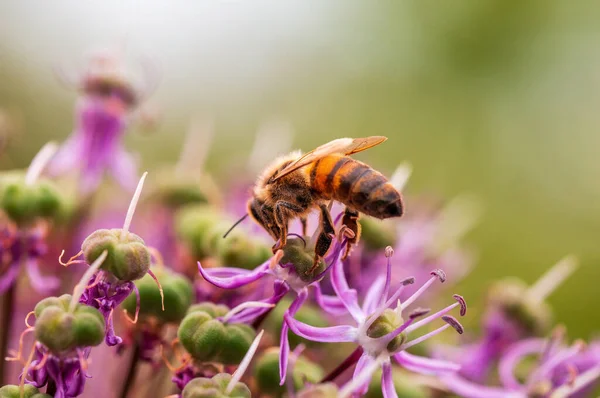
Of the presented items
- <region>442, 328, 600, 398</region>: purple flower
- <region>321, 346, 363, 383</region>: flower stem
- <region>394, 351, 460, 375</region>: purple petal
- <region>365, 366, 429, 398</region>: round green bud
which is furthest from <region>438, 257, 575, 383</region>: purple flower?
<region>321, 346, 363, 383</region>: flower stem

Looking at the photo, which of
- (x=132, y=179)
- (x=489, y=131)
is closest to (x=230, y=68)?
(x=489, y=131)

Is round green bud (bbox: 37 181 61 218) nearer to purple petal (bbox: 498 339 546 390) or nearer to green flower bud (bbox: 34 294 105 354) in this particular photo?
green flower bud (bbox: 34 294 105 354)

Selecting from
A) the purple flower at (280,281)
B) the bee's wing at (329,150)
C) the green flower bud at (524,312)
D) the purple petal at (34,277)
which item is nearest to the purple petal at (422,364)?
the purple flower at (280,281)

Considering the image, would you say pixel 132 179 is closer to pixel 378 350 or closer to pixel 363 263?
pixel 363 263

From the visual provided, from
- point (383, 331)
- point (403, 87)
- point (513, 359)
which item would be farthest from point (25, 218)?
point (403, 87)

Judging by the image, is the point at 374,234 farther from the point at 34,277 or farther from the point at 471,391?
the point at 34,277
